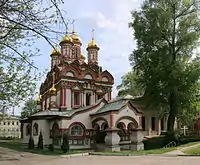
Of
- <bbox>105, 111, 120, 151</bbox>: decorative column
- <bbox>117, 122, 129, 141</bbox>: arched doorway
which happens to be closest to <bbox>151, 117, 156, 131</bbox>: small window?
<bbox>117, 122, 129, 141</bbox>: arched doorway

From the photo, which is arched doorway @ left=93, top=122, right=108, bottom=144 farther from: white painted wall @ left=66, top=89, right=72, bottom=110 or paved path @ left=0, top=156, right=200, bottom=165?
paved path @ left=0, top=156, right=200, bottom=165

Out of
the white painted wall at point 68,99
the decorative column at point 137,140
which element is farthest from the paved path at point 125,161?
the white painted wall at point 68,99

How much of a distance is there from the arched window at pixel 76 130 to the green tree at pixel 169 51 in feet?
26.1

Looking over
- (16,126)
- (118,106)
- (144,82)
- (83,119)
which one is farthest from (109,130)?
(16,126)

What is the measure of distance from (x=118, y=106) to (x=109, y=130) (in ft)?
9.71

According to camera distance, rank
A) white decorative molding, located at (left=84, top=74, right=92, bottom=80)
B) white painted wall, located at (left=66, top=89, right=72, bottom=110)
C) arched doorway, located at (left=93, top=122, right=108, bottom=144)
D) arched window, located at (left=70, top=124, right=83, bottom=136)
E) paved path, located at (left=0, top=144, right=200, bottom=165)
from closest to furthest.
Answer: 1. paved path, located at (left=0, top=144, right=200, bottom=165)
2. arched window, located at (left=70, top=124, right=83, bottom=136)
3. arched doorway, located at (left=93, top=122, right=108, bottom=144)
4. white painted wall, located at (left=66, top=89, right=72, bottom=110)
5. white decorative molding, located at (left=84, top=74, right=92, bottom=80)

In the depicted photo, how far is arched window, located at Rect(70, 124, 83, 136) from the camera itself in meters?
30.6

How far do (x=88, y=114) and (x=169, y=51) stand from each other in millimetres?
10630

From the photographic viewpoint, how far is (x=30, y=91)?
1456cm

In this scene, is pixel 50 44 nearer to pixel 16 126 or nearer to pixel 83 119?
pixel 83 119

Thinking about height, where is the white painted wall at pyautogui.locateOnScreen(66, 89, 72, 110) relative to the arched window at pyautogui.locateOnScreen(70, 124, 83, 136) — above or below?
above

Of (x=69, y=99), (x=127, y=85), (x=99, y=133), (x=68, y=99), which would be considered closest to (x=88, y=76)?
(x=69, y=99)

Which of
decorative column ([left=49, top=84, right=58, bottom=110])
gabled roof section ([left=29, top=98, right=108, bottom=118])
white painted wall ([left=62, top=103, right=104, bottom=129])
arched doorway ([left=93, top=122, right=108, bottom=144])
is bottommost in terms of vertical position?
arched doorway ([left=93, top=122, right=108, bottom=144])

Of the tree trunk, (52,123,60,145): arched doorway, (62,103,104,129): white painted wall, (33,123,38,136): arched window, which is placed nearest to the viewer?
the tree trunk
